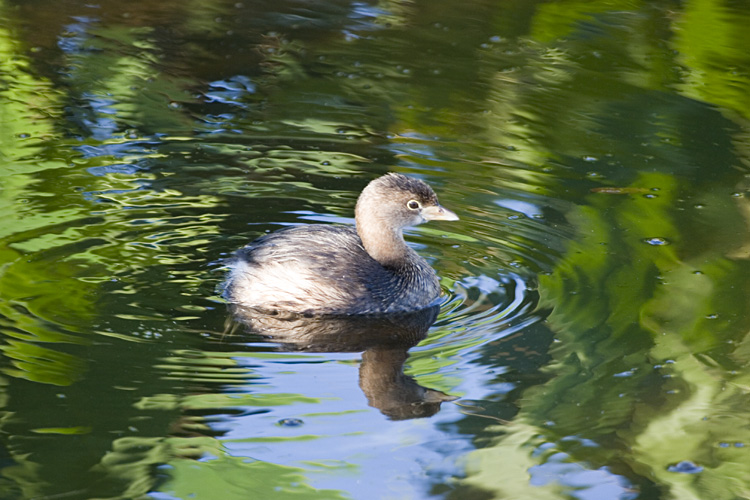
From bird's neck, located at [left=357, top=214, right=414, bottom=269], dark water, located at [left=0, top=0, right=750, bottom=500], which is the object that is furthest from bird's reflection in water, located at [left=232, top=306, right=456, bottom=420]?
bird's neck, located at [left=357, top=214, right=414, bottom=269]

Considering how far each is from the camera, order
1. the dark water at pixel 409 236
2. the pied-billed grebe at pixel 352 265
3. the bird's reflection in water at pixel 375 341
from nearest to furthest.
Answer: the dark water at pixel 409 236 → the bird's reflection in water at pixel 375 341 → the pied-billed grebe at pixel 352 265

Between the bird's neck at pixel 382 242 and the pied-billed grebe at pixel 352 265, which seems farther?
the bird's neck at pixel 382 242

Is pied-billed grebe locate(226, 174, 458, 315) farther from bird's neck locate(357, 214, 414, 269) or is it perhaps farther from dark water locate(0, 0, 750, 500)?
dark water locate(0, 0, 750, 500)

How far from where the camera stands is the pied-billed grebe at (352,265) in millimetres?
5938

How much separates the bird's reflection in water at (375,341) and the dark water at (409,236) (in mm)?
22

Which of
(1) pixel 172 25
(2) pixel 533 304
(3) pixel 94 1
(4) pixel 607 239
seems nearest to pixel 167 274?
(2) pixel 533 304

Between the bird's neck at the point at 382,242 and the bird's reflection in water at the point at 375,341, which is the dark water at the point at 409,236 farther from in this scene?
the bird's neck at the point at 382,242

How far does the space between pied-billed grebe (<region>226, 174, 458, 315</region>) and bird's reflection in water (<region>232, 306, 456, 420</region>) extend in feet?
0.29

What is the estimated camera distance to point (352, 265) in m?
6.11

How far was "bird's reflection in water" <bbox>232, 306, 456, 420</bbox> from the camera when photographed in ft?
15.9

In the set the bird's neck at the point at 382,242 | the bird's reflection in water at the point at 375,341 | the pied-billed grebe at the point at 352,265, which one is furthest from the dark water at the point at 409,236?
the bird's neck at the point at 382,242

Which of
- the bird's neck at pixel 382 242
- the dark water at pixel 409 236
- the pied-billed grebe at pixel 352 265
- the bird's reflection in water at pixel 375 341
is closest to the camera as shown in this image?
the dark water at pixel 409 236

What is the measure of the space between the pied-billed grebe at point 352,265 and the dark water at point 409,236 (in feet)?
0.75

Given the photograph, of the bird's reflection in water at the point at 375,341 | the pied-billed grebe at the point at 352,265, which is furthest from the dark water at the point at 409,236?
the pied-billed grebe at the point at 352,265
